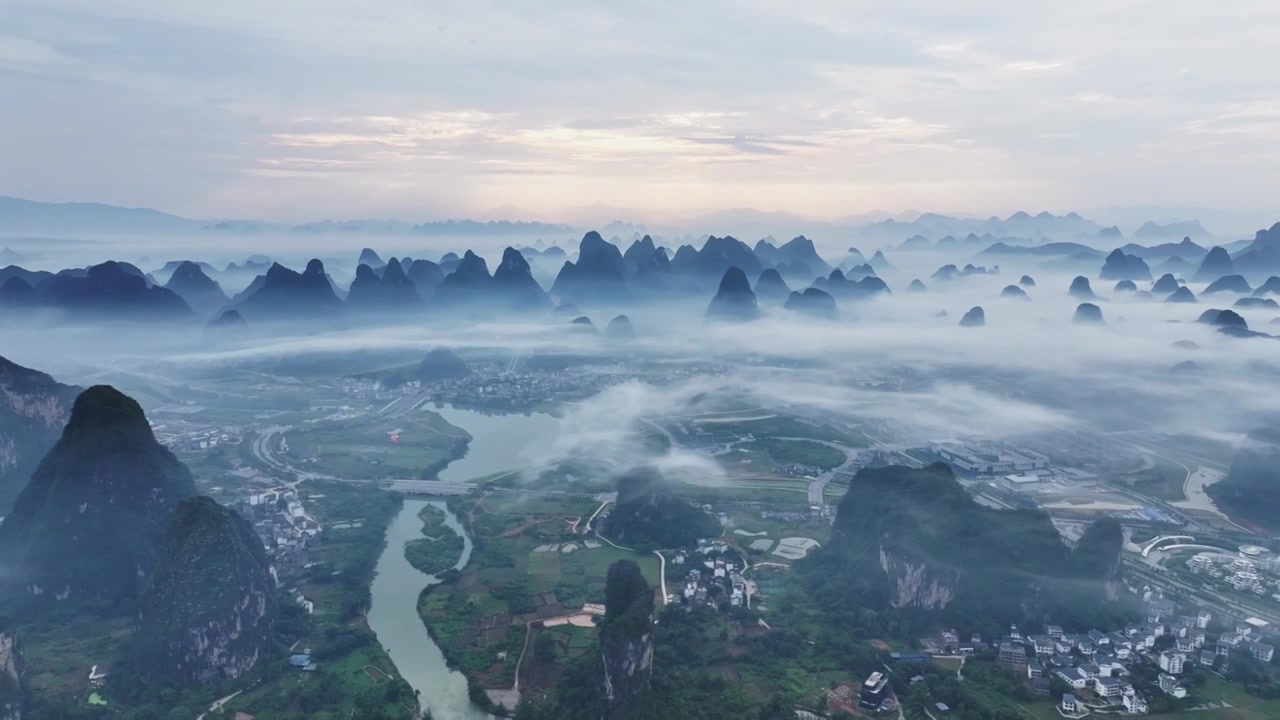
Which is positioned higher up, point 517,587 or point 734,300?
A: point 734,300

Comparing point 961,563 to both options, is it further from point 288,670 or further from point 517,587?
point 288,670

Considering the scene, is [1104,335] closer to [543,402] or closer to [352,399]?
[543,402]

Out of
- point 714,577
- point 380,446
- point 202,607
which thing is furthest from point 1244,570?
point 380,446

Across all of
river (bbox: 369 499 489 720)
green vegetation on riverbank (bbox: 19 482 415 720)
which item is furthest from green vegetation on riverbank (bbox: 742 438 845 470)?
green vegetation on riverbank (bbox: 19 482 415 720)

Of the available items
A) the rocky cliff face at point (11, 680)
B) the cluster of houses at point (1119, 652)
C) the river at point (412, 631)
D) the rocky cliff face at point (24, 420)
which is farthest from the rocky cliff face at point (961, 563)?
the rocky cliff face at point (24, 420)

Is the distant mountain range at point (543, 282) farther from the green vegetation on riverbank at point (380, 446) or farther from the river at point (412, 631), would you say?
the river at point (412, 631)
